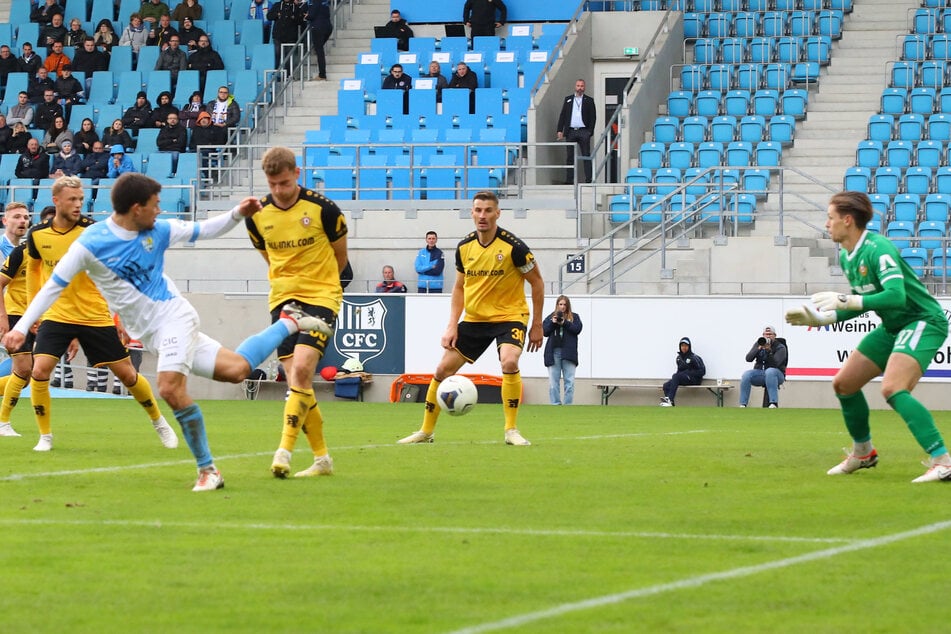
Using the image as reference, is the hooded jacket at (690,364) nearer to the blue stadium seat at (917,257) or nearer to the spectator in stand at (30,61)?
the blue stadium seat at (917,257)

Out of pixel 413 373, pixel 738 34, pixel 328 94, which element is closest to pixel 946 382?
pixel 413 373

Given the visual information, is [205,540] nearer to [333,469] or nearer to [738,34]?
[333,469]

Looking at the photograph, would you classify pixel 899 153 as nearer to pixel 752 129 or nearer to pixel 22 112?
pixel 752 129

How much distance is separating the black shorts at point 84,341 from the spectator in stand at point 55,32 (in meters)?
23.8

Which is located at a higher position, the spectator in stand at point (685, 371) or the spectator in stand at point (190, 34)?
the spectator in stand at point (190, 34)

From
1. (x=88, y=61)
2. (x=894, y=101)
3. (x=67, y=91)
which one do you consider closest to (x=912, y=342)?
(x=894, y=101)

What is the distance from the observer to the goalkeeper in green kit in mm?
9359

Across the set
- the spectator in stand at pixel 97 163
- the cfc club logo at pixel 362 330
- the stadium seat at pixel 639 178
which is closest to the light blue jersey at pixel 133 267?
the cfc club logo at pixel 362 330

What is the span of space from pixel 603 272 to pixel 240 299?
6257mm

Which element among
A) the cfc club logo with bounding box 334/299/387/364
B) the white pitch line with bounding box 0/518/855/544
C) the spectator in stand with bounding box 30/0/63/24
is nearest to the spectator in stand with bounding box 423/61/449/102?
the cfc club logo with bounding box 334/299/387/364

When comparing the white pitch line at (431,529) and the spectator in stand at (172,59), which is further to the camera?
the spectator in stand at (172,59)

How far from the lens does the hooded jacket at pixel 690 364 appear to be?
24.3 m

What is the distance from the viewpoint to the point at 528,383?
2536cm

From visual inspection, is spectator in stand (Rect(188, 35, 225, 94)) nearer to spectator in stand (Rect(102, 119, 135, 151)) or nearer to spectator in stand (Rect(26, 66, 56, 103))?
spectator in stand (Rect(102, 119, 135, 151))
